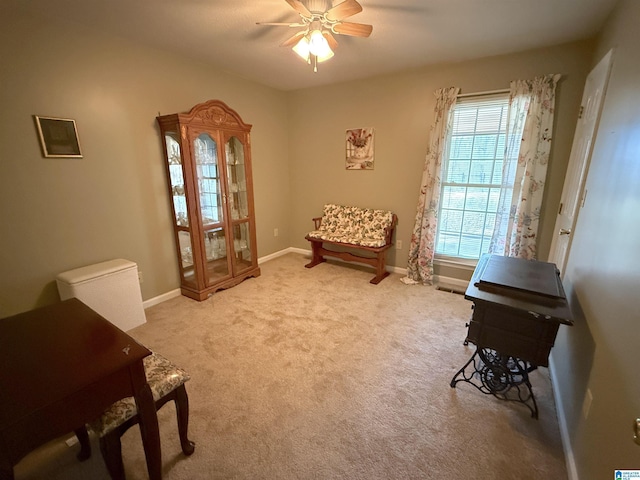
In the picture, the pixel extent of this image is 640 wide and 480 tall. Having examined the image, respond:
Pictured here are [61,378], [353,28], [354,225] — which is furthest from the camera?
[354,225]

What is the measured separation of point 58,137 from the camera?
85.9 inches

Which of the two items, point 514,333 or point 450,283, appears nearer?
point 514,333

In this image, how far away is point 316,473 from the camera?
1343 mm

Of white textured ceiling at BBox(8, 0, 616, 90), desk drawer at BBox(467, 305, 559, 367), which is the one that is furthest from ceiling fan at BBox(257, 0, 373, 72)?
desk drawer at BBox(467, 305, 559, 367)

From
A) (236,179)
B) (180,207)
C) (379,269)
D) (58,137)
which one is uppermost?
(58,137)

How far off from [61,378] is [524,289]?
6.59ft

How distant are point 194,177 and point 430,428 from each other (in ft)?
9.08

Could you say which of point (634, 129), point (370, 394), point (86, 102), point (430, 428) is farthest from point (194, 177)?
point (634, 129)

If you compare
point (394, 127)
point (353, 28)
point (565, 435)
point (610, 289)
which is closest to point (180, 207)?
point (353, 28)

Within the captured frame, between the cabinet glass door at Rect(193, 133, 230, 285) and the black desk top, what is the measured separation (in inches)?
99.2

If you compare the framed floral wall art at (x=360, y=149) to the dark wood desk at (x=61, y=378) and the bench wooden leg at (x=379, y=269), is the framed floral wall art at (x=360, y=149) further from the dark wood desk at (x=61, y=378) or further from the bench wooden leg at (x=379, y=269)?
the dark wood desk at (x=61, y=378)

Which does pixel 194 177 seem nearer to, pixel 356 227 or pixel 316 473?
pixel 356 227

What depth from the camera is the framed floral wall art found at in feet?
11.9

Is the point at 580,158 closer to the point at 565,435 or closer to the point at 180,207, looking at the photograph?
the point at 565,435
